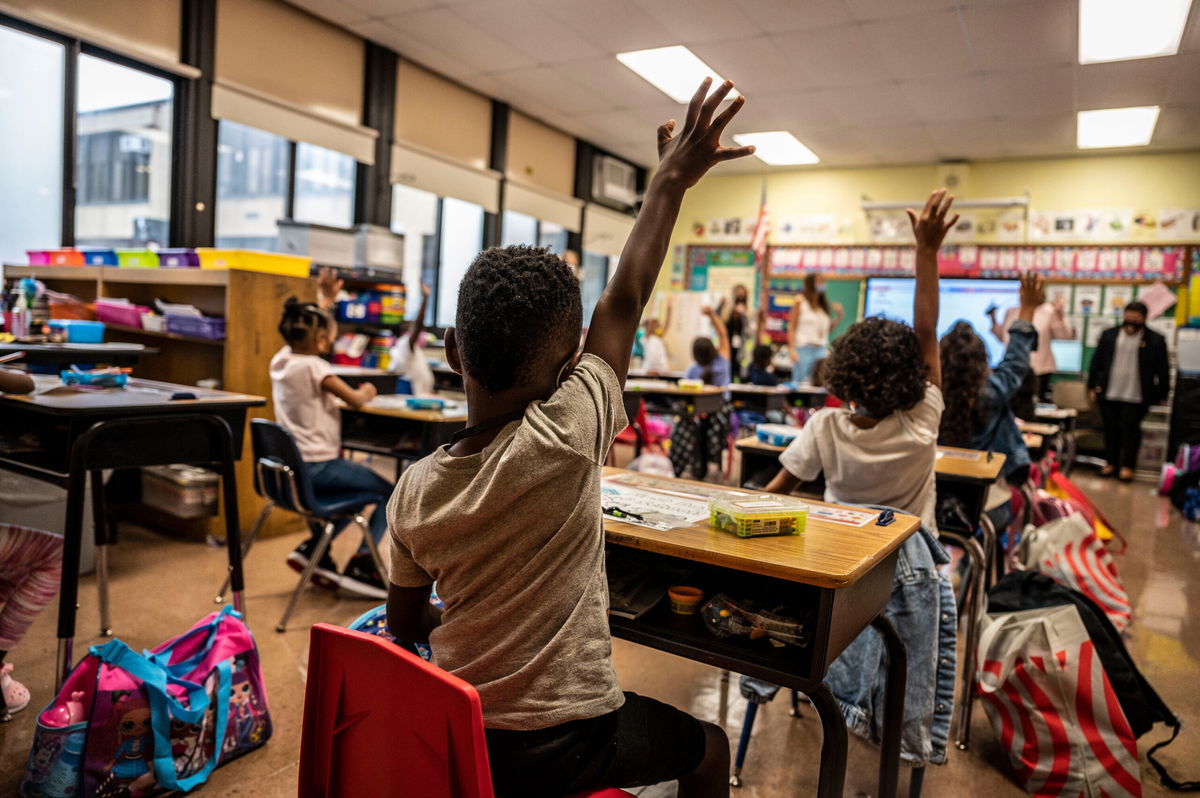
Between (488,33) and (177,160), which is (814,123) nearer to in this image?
(488,33)

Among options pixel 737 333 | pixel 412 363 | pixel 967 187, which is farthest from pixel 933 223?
pixel 967 187

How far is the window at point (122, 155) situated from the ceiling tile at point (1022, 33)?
5.02m

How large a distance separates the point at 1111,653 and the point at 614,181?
8181 mm

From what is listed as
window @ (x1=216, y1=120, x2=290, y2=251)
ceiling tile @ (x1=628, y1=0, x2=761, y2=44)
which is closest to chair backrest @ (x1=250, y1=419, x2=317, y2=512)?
window @ (x1=216, y1=120, x2=290, y2=251)

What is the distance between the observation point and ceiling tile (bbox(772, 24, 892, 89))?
544 centimetres

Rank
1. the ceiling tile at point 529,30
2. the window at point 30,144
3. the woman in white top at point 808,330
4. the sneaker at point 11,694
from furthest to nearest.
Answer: the woman in white top at point 808,330 → the ceiling tile at point 529,30 → the window at point 30,144 → the sneaker at point 11,694

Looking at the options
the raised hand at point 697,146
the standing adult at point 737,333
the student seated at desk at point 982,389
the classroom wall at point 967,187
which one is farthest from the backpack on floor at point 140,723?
the classroom wall at point 967,187

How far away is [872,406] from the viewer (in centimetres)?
187

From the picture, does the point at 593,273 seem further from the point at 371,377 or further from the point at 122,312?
the point at 122,312

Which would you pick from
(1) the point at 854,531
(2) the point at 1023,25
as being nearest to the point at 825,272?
(2) the point at 1023,25

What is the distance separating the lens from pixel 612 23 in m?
5.47

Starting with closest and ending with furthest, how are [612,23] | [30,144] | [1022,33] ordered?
[30,144] < [1022,33] < [612,23]

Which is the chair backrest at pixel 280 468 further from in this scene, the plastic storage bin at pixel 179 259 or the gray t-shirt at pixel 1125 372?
the gray t-shirt at pixel 1125 372

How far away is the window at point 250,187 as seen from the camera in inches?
221
